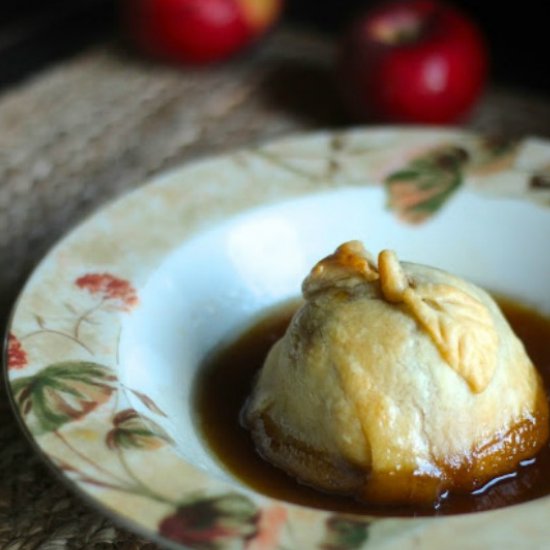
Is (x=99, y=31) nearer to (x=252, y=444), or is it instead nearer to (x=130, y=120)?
(x=130, y=120)

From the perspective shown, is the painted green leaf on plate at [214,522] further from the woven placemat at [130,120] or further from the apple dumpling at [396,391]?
the woven placemat at [130,120]

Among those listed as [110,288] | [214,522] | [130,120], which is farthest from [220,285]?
[130,120]

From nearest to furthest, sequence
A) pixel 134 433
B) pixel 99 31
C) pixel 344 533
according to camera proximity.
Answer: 1. pixel 344 533
2. pixel 134 433
3. pixel 99 31

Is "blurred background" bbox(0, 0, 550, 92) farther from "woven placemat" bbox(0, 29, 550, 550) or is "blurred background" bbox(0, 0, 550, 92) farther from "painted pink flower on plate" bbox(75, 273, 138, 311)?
"painted pink flower on plate" bbox(75, 273, 138, 311)

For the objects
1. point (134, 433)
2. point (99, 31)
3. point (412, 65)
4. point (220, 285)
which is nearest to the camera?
point (134, 433)

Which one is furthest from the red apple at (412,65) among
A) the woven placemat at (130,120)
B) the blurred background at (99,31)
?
the blurred background at (99,31)

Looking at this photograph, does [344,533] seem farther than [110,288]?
No

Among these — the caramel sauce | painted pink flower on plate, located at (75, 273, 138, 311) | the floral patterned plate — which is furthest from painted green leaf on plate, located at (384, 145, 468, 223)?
painted pink flower on plate, located at (75, 273, 138, 311)

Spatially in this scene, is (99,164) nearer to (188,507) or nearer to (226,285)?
(226,285)
